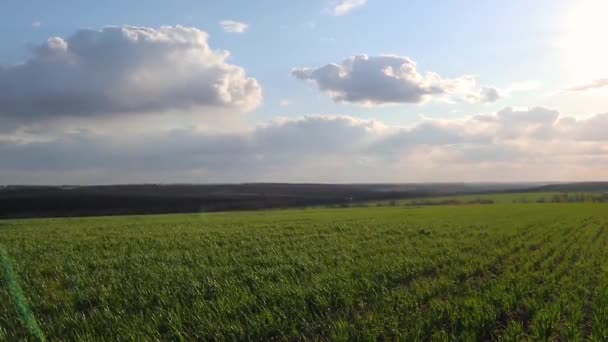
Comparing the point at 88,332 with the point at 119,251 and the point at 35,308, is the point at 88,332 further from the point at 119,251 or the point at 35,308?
the point at 119,251

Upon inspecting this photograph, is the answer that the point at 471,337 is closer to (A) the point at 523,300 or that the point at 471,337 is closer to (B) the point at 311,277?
(A) the point at 523,300

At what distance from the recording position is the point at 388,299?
9562 millimetres

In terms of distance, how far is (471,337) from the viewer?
702 cm

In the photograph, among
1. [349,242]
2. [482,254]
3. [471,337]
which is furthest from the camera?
[349,242]

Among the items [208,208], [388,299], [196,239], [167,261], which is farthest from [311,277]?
[208,208]

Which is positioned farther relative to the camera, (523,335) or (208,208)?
(208,208)

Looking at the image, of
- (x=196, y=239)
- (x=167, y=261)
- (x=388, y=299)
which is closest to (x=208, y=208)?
(x=196, y=239)

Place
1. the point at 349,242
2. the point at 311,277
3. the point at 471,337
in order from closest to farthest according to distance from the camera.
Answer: the point at 471,337 < the point at 311,277 < the point at 349,242

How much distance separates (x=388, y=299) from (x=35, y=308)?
813 cm

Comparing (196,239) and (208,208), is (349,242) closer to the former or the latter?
(196,239)

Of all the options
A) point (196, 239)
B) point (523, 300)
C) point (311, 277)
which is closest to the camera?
point (523, 300)

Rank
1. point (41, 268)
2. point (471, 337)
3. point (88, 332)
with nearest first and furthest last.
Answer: point (471, 337) < point (88, 332) < point (41, 268)

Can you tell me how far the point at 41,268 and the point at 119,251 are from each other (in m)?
4.14

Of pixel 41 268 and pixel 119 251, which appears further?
pixel 119 251
